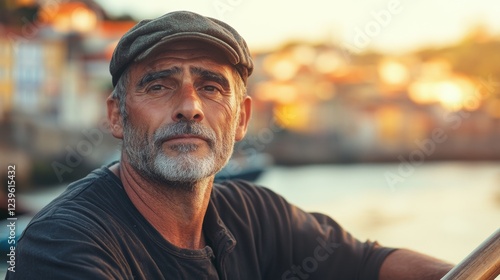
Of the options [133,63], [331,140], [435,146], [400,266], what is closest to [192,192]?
[133,63]

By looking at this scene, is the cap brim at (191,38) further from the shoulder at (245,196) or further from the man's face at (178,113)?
the shoulder at (245,196)

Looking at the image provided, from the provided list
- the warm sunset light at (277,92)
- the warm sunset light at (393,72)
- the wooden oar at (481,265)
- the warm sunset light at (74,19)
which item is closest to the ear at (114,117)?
the wooden oar at (481,265)

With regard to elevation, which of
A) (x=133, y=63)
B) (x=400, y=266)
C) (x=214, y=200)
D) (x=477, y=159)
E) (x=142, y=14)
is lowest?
(x=477, y=159)

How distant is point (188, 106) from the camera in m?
1.34

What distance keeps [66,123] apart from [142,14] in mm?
4013

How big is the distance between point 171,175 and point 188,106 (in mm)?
135

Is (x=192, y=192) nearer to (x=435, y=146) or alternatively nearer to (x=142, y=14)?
(x=142, y=14)

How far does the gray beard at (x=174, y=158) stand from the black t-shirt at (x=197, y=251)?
7cm

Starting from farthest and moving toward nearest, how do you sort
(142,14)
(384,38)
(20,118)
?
(384,38) < (142,14) < (20,118)

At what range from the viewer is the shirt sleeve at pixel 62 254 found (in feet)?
3.62

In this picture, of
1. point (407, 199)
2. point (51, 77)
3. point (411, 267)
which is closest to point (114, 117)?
point (411, 267)

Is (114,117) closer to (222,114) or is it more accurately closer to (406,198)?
(222,114)

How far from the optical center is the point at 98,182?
138cm

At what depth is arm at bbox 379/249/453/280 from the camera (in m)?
1.53
